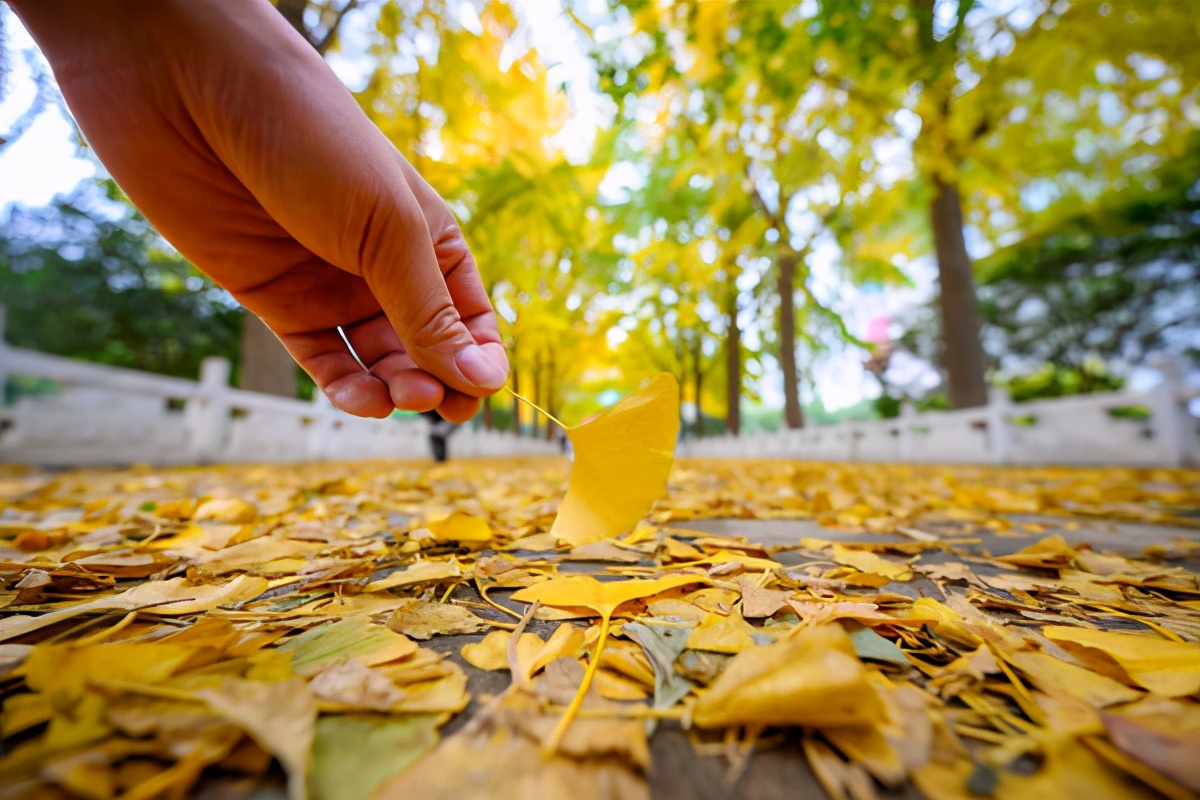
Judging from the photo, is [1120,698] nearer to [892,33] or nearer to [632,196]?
[892,33]

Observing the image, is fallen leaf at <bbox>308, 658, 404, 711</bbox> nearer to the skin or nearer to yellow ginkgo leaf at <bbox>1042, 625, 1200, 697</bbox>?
the skin

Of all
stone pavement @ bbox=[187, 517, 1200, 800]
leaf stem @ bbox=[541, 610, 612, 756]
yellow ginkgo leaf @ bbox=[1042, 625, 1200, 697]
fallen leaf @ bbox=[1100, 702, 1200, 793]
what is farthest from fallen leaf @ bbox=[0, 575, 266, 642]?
yellow ginkgo leaf @ bbox=[1042, 625, 1200, 697]

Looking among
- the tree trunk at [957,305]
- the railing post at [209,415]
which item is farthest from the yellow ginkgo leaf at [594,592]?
the tree trunk at [957,305]

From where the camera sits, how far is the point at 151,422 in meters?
5.01

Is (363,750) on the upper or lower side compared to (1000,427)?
lower

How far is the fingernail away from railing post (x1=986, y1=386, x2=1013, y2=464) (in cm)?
718

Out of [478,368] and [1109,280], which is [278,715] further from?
[1109,280]

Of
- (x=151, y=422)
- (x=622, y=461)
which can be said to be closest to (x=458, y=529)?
(x=622, y=461)

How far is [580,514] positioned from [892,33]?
13.3 ft

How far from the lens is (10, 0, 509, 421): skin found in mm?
741

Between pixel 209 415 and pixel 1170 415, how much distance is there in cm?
911

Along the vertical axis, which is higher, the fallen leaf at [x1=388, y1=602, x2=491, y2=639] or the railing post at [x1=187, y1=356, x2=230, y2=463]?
the railing post at [x1=187, y1=356, x2=230, y2=463]

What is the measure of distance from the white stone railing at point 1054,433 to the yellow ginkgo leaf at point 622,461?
6.51 meters

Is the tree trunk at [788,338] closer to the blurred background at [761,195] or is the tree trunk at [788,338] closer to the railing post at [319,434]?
the blurred background at [761,195]
